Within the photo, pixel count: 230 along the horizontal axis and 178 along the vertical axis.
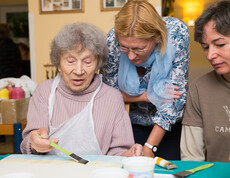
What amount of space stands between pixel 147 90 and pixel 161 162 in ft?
2.45

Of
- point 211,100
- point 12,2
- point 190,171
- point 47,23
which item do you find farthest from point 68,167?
point 12,2

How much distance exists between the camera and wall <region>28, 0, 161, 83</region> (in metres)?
4.05

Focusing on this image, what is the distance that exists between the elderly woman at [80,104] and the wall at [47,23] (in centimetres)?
228

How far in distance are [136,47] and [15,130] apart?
1.33 m

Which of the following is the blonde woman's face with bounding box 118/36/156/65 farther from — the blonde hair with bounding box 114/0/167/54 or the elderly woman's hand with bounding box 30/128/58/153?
the elderly woman's hand with bounding box 30/128/58/153

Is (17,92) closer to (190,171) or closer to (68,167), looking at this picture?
(68,167)

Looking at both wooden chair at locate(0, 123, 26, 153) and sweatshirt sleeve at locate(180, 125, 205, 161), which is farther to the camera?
wooden chair at locate(0, 123, 26, 153)

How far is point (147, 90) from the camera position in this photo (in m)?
1.97

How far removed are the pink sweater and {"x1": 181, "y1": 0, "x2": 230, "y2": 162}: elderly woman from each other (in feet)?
1.16

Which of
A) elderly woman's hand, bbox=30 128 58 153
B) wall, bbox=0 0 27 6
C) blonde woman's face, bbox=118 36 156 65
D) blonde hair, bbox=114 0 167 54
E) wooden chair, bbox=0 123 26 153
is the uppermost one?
wall, bbox=0 0 27 6

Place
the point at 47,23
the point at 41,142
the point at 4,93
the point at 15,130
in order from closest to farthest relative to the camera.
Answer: the point at 41,142, the point at 15,130, the point at 4,93, the point at 47,23

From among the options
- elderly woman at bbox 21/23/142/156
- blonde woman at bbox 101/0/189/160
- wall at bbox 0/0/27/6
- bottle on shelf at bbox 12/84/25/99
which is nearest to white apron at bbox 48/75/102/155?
elderly woman at bbox 21/23/142/156

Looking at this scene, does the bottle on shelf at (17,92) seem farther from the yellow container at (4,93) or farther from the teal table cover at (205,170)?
the teal table cover at (205,170)

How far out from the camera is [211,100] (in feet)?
5.69
